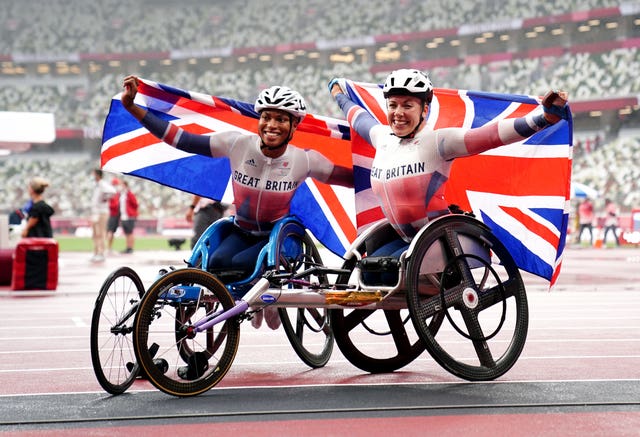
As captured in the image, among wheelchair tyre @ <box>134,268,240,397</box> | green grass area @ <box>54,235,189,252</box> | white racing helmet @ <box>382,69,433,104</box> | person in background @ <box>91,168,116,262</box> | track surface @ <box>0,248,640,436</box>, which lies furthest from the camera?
green grass area @ <box>54,235,189,252</box>

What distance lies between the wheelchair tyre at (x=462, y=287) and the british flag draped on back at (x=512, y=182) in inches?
27.9

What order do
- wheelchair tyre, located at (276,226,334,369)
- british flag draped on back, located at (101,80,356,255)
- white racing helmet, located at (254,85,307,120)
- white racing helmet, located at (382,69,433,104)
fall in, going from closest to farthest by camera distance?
white racing helmet, located at (382,69,433,104) < white racing helmet, located at (254,85,307,120) < wheelchair tyre, located at (276,226,334,369) < british flag draped on back, located at (101,80,356,255)

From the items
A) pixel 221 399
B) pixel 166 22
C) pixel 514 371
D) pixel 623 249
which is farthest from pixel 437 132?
pixel 166 22

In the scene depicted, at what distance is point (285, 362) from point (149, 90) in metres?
2.23

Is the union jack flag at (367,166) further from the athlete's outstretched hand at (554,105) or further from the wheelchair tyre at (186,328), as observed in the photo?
the wheelchair tyre at (186,328)

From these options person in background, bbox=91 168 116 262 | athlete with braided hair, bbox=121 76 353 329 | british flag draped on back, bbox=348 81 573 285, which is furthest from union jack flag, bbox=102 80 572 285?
person in background, bbox=91 168 116 262

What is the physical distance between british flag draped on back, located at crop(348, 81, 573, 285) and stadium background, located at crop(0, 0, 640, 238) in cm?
3485

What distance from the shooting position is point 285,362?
701 centimetres

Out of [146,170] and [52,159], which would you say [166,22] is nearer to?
[52,159]

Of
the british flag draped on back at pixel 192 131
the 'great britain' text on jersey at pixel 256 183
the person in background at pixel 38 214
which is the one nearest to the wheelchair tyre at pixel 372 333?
the 'great britain' text on jersey at pixel 256 183

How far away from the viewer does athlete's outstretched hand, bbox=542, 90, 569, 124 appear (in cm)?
538

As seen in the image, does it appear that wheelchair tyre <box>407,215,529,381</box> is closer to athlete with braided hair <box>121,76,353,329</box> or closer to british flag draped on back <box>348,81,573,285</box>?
british flag draped on back <box>348,81,573,285</box>

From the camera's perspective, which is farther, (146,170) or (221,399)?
(146,170)

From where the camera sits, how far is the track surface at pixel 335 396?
4.52m
